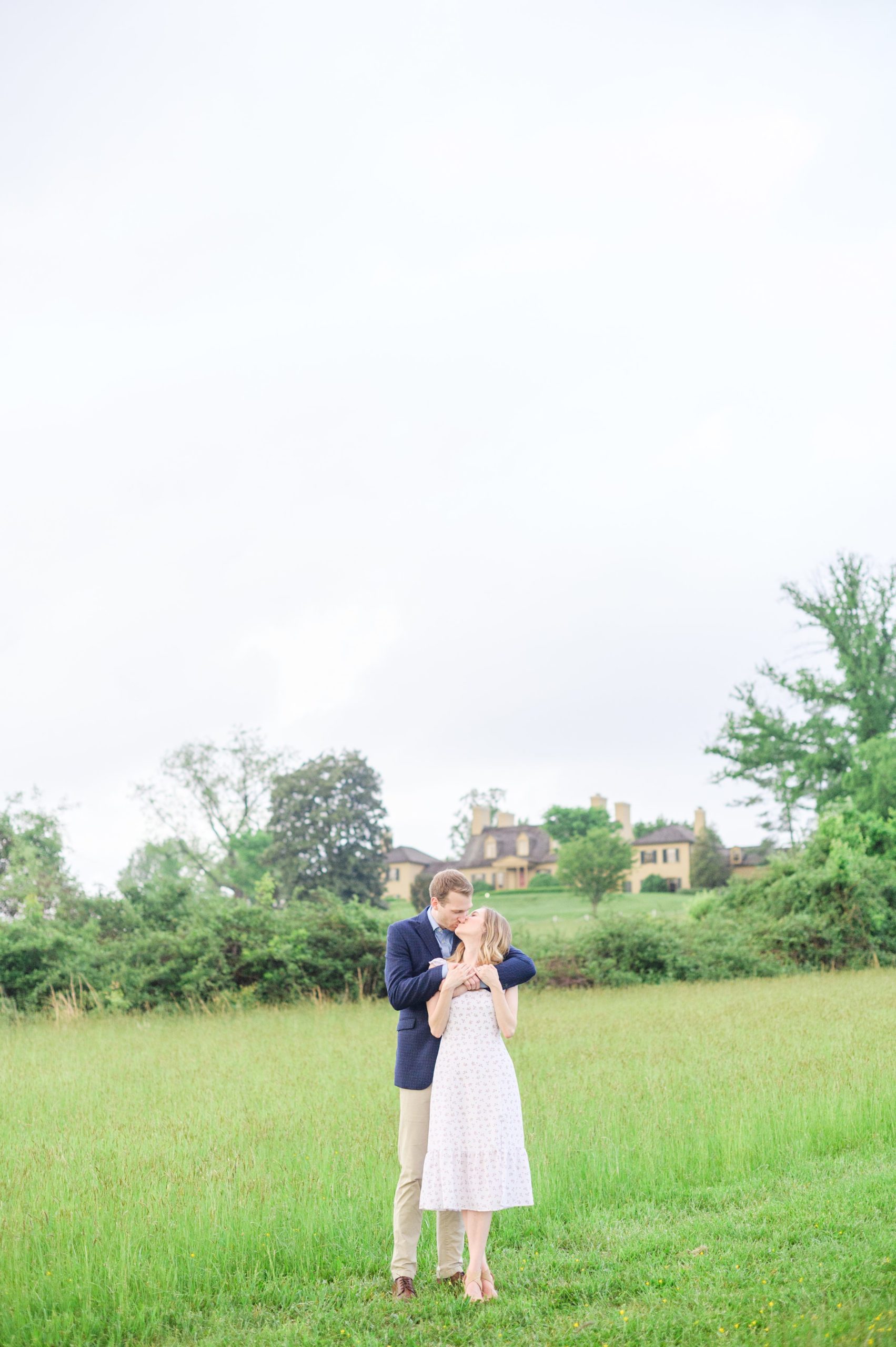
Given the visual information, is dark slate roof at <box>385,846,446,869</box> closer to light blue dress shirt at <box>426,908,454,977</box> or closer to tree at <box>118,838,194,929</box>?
tree at <box>118,838,194,929</box>

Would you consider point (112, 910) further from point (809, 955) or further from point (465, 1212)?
point (465, 1212)

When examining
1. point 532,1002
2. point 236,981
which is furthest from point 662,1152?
point 236,981

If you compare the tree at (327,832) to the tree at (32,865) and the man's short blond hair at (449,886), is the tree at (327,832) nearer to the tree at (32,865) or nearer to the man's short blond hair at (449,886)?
the tree at (32,865)

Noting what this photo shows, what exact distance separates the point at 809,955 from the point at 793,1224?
20619 mm

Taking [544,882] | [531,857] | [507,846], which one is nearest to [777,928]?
[544,882]

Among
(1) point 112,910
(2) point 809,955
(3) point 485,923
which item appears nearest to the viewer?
(3) point 485,923

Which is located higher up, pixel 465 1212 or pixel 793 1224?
pixel 465 1212

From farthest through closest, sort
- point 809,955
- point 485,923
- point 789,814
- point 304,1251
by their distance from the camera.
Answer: point 789,814, point 809,955, point 304,1251, point 485,923

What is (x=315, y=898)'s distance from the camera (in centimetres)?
4697

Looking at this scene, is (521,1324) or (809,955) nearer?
(521,1324)

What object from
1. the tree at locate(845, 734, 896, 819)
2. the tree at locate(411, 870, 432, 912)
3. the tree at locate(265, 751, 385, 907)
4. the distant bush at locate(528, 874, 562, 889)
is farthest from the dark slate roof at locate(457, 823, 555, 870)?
the tree at locate(845, 734, 896, 819)

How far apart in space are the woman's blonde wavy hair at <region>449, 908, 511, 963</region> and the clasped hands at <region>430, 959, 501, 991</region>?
4 centimetres

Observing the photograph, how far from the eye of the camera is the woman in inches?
193

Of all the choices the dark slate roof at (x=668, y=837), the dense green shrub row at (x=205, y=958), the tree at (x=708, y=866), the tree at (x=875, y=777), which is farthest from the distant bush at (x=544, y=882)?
the dense green shrub row at (x=205, y=958)
